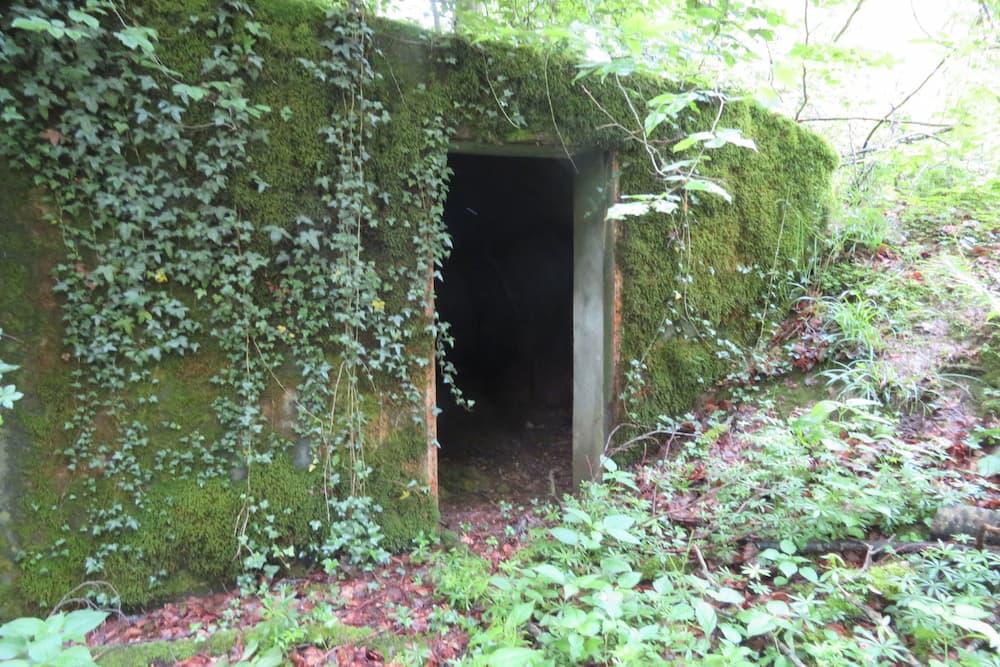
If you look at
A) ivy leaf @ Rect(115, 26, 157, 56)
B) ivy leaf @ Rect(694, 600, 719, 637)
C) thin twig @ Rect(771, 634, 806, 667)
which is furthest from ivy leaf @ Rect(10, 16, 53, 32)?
thin twig @ Rect(771, 634, 806, 667)

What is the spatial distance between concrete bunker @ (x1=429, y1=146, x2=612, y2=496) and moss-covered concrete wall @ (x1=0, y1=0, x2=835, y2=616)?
0.31 m

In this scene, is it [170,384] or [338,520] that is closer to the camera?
[170,384]

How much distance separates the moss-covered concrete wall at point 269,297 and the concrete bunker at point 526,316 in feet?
1.02

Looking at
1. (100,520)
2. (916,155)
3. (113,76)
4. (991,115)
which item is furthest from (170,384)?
(991,115)

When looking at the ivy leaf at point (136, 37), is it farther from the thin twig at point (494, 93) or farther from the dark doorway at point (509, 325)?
the dark doorway at point (509, 325)

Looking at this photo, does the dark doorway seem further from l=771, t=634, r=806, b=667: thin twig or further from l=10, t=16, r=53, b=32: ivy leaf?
l=10, t=16, r=53, b=32: ivy leaf

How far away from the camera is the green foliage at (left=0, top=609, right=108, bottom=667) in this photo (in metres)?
1.62

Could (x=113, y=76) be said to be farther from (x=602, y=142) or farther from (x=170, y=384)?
(x=602, y=142)

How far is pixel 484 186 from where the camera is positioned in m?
6.24

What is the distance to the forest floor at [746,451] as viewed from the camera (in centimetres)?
233

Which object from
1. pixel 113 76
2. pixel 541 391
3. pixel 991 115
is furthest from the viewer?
pixel 541 391

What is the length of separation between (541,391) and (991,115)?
5.48 m

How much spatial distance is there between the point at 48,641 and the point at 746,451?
3209mm

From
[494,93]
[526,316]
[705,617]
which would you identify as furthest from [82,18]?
[526,316]
